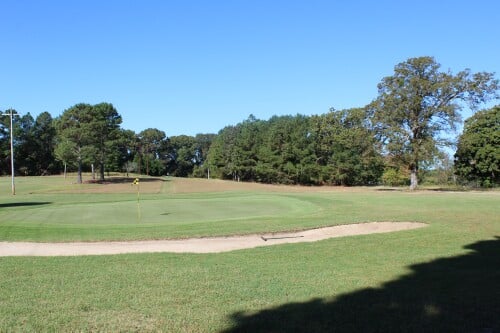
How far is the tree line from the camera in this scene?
49375mm

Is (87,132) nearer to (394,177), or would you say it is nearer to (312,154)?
(312,154)

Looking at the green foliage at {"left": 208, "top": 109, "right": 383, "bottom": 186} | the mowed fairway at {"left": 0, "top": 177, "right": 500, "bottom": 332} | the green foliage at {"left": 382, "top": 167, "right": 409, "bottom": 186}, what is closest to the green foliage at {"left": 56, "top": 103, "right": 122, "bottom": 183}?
the green foliage at {"left": 208, "top": 109, "right": 383, "bottom": 186}

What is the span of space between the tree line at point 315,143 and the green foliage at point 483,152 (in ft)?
0.42

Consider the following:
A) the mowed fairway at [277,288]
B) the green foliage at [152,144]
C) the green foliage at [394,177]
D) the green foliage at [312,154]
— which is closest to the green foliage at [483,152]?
the green foliage at [312,154]

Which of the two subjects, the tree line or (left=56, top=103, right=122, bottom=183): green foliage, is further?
(left=56, top=103, right=122, bottom=183): green foliage

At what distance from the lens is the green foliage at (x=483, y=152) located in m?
56.1

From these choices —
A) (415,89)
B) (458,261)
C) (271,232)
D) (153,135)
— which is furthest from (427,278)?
(153,135)

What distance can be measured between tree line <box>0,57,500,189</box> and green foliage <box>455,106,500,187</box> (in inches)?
5.0

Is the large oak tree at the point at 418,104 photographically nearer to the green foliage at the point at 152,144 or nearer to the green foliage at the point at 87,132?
the green foliage at the point at 87,132

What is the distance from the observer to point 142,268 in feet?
31.2

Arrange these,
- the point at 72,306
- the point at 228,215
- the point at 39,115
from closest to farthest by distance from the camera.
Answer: the point at 72,306, the point at 228,215, the point at 39,115

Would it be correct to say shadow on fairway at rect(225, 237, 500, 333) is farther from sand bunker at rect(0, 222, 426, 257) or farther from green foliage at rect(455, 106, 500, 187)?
green foliage at rect(455, 106, 500, 187)

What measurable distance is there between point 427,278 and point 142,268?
5661 millimetres

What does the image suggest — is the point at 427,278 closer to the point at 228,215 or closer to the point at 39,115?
the point at 228,215
